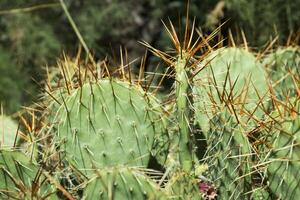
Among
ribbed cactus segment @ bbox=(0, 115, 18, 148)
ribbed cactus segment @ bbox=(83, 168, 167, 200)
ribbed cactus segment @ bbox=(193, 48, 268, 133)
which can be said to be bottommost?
ribbed cactus segment @ bbox=(0, 115, 18, 148)

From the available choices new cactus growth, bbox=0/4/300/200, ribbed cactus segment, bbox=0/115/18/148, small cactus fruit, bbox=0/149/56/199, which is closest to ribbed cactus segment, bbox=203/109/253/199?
new cactus growth, bbox=0/4/300/200

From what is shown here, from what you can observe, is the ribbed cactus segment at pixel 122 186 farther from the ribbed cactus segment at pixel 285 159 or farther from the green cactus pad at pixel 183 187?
the ribbed cactus segment at pixel 285 159

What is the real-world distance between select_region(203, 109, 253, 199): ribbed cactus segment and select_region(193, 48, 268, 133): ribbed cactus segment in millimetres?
125

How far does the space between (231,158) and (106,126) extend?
0.34 meters

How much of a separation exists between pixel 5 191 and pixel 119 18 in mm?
3444

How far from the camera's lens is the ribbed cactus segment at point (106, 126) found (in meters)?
2.00

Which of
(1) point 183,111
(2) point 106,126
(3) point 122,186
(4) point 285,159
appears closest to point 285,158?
(4) point 285,159

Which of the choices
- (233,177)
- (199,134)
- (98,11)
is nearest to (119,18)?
(98,11)

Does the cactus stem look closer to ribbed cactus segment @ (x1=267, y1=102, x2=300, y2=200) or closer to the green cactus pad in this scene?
the green cactus pad

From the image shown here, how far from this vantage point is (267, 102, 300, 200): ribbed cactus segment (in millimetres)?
1765

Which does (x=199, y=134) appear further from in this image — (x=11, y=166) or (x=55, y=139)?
(x=11, y=166)

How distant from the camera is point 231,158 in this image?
1.87 m

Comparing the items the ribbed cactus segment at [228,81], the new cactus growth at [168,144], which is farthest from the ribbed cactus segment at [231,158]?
the ribbed cactus segment at [228,81]

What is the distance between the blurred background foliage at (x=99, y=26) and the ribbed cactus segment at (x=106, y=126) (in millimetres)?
2388
